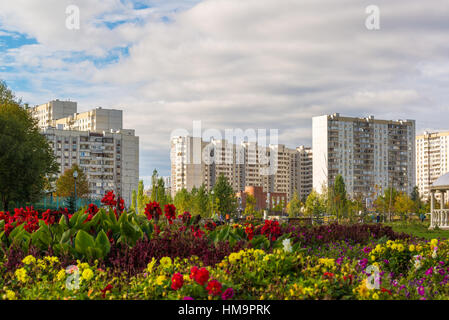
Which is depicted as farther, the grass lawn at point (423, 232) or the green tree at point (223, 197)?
the green tree at point (223, 197)

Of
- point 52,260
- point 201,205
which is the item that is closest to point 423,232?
point 52,260

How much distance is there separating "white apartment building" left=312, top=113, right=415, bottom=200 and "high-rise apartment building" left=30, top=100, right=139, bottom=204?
41389 millimetres

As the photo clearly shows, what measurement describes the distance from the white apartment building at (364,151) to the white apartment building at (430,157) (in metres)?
51.4

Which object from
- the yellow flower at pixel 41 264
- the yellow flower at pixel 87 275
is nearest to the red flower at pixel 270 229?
the yellow flower at pixel 41 264

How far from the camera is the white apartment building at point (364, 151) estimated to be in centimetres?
12162

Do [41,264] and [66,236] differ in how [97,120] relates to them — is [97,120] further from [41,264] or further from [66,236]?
[41,264]

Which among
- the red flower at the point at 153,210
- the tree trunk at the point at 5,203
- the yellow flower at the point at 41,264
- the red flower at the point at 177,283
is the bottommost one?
the tree trunk at the point at 5,203

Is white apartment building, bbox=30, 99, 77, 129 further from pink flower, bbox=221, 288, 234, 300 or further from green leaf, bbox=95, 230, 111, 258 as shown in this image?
pink flower, bbox=221, 288, 234, 300

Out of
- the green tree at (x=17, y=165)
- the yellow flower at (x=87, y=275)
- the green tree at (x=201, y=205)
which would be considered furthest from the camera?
the green tree at (x=201, y=205)

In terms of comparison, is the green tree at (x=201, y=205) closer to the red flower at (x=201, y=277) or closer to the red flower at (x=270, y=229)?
the red flower at (x=270, y=229)

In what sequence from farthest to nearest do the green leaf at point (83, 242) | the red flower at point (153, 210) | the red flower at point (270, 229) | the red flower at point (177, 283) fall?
the red flower at point (153, 210) → the red flower at point (270, 229) → the green leaf at point (83, 242) → the red flower at point (177, 283)

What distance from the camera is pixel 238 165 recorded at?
163000 millimetres

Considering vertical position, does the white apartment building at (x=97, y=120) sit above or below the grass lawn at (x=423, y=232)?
above

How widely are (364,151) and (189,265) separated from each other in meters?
123
